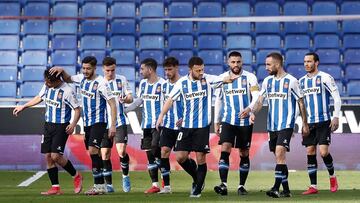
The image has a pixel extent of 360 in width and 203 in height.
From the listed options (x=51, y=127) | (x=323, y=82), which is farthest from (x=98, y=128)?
(x=323, y=82)

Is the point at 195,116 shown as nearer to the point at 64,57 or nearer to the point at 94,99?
the point at 94,99

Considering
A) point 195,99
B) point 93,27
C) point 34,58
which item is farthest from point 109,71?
point 93,27

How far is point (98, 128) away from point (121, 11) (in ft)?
35.5

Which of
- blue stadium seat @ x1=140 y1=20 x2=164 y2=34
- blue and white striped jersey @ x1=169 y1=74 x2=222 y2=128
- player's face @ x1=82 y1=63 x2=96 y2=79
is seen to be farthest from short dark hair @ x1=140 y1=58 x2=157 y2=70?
blue stadium seat @ x1=140 y1=20 x2=164 y2=34

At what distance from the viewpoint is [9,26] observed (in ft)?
75.9

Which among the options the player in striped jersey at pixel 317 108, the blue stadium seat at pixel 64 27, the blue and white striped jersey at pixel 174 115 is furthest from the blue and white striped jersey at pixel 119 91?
the blue stadium seat at pixel 64 27

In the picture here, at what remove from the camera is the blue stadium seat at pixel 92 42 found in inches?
890

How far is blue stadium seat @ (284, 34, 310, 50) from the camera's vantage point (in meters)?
22.6

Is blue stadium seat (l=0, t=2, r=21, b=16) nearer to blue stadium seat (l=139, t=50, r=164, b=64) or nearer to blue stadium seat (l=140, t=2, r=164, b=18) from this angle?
blue stadium seat (l=140, t=2, r=164, b=18)

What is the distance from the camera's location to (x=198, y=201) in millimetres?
11438

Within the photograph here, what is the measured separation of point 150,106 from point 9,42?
9297 mm

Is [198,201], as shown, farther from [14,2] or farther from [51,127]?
[14,2]

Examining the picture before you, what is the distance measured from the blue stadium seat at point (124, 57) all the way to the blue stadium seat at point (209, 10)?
2.36 metres

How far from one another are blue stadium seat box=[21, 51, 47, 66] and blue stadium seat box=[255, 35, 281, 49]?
533 cm
